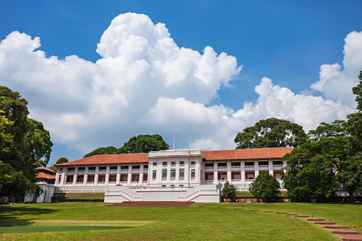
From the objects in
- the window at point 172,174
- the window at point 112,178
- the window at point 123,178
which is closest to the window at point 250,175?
the window at point 172,174

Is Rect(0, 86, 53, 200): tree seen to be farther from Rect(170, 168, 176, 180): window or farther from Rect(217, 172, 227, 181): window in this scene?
Rect(217, 172, 227, 181): window

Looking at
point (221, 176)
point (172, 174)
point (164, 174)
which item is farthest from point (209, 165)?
point (164, 174)

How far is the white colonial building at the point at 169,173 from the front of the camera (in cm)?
5012

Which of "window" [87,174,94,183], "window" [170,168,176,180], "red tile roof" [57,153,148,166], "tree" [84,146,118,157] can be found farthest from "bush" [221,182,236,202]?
"tree" [84,146,118,157]

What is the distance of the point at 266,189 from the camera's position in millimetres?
45281

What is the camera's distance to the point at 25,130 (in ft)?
123

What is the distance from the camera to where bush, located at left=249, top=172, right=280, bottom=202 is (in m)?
45.4

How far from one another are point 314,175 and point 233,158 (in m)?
17.8

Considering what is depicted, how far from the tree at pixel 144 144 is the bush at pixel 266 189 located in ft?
137

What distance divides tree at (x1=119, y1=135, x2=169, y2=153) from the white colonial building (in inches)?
661

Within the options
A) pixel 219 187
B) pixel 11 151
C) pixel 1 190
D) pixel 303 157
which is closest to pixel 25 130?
pixel 11 151

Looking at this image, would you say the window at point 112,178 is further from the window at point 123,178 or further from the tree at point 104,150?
the tree at point 104,150

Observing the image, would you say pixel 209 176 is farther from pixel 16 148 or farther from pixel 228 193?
pixel 16 148

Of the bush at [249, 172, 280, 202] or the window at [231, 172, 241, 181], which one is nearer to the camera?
the bush at [249, 172, 280, 202]
